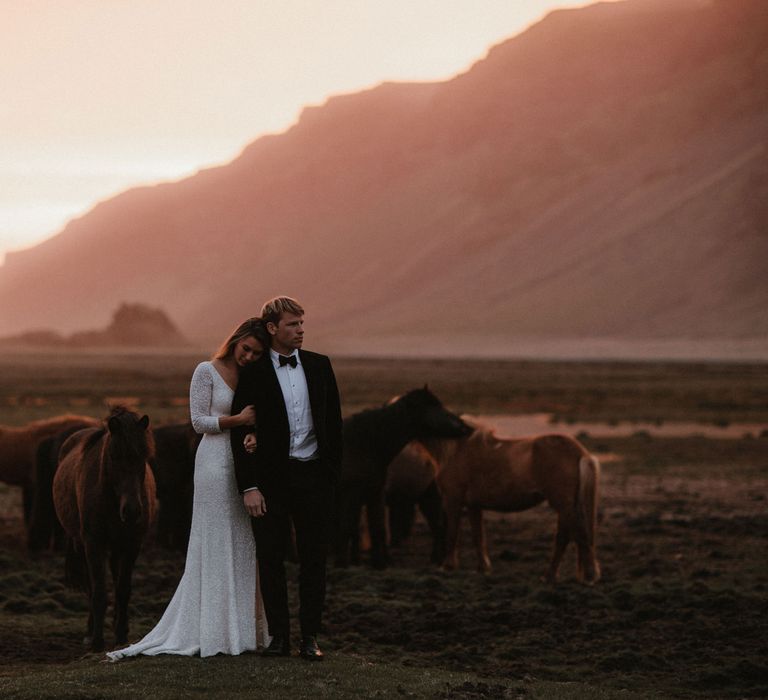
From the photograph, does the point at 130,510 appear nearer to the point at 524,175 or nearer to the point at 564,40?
the point at 524,175

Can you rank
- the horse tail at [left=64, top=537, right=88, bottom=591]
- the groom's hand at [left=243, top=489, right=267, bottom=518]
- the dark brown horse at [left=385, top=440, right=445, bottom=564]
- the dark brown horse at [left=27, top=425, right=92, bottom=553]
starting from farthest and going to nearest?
the dark brown horse at [left=385, top=440, right=445, bottom=564] < the dark brown horse at [left=27, top=425, right=92, bottom=553] < the horse tail at [left=64, top=537, right=88, bottom=591] < the groom's hand at [left=243, top=489, right=267, bottom=518]

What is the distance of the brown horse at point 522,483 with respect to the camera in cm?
1269

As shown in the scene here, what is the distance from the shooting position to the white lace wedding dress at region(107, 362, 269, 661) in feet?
25.3

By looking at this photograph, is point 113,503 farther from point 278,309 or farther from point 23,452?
point 23,452

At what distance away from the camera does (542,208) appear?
15075 cm

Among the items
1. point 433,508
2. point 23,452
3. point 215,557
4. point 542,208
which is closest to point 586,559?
point 433,508

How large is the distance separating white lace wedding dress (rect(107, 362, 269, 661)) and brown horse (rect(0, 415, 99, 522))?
8.19 meters

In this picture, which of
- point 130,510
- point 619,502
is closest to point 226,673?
point 130,510

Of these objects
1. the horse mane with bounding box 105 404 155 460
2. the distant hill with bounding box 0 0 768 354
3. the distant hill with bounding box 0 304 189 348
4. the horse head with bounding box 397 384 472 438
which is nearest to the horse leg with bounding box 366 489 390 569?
the horse head with bounding box 397 384 472 438

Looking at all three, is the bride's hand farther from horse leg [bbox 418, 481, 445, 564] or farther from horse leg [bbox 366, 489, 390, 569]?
horse leg [bbox 418, 481, 445, 564]

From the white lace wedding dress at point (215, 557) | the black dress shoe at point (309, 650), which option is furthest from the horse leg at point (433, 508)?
the white lace wedding dress at point (215, 557)

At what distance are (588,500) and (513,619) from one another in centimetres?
204

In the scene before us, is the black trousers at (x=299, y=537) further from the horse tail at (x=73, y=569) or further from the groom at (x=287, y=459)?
the horse tail at (x=73, y=569)

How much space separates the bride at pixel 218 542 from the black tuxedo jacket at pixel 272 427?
15 cm
